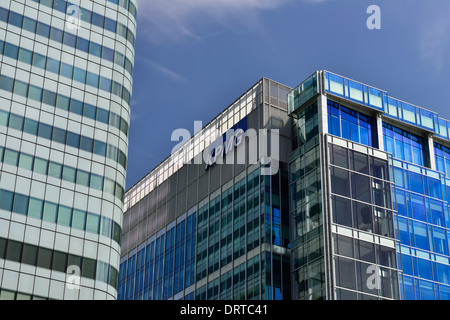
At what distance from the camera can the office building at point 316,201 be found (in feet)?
302

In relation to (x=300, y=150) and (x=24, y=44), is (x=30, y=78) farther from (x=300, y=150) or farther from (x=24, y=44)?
(x=300, y=150)

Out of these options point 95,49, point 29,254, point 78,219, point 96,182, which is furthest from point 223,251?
point 29,254

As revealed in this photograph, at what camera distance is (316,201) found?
93.6m

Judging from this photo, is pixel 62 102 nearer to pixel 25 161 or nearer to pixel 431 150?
pixel 25 161

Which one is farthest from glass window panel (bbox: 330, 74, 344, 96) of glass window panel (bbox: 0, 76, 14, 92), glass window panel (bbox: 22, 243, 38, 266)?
glass window panel (bbox: 22, 243, 38, 266)

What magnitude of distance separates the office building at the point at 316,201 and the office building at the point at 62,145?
24.9 metres

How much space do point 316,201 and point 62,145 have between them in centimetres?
3241

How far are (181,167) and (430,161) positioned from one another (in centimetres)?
3552

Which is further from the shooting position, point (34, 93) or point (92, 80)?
→ point (92, 80)

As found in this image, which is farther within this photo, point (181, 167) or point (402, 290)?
point (181, 167)

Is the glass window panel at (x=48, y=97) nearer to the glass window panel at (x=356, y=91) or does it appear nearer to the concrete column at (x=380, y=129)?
the glass window panel at (x=356, y=91)

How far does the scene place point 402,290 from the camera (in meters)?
93.3

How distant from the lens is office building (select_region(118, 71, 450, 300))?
302ft
